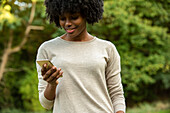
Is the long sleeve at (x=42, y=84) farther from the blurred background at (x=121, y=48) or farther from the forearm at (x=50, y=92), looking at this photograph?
the blurred background at (x=121, y=48)

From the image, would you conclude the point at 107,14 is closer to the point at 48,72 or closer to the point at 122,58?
the point at 122,58

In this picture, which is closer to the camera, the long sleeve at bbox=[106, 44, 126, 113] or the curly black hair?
the curly black hair

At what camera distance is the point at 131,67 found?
8922mm

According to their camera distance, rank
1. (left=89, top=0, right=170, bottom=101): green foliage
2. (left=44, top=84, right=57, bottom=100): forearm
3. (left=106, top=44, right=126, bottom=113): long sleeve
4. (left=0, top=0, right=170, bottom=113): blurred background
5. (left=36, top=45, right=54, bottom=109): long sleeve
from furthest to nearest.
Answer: (left=0, top=0, right=170, bottom=113): blurred background, (left=89, top=0, right=170, bottom=101): green foliage, (left=106, top=44, right=126, bottom=113): long sleeve, (left=36, top=45, right=54, bottom=109): long sleeve, (left=44, top=84, right=57, bottom=100): forearm

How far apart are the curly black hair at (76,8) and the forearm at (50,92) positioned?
499 mm

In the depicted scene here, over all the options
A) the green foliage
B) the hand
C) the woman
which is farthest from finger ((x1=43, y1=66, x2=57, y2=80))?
the green foliage

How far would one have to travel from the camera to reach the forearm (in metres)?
1.74

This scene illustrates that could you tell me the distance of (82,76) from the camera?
182cm

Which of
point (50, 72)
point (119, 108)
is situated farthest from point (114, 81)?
point (50, 72)

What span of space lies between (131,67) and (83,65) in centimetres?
727

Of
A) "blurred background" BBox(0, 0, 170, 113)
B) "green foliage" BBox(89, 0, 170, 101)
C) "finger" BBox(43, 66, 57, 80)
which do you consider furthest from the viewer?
"blurred background" BBox(0, 0, 170, 113)

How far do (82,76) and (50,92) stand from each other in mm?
243

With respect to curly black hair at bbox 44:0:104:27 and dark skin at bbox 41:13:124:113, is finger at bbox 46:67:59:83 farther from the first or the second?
curly black hair at bbox 44:0:104:27

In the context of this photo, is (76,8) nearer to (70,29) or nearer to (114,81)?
(70,29)
